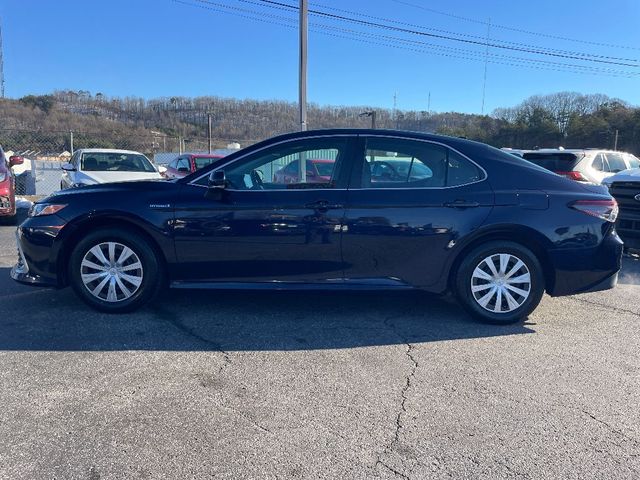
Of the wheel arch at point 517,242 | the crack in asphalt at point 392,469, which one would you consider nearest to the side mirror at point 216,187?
the wheel arch at point 517,242

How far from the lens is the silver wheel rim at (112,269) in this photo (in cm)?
455

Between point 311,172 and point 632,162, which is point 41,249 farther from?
point 632,162

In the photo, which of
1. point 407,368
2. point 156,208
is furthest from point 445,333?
point 156,208

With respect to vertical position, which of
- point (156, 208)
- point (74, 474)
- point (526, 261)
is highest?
point (156, 208)

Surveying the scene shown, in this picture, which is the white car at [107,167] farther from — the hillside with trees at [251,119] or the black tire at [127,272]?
the hillside with trees at [251,119]

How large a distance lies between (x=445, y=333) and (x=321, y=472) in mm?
2199

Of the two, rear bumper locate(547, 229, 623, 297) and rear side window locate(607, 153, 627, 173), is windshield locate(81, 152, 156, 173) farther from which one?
rear side window locate(607, 153, 627, 173)

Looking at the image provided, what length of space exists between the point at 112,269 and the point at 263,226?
141 cm

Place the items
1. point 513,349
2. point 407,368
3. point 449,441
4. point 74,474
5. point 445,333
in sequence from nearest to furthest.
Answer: point 74,474, point 449,441, point 407,368, point 513,349, point 445,333

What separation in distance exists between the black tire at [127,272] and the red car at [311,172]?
4.26 feet

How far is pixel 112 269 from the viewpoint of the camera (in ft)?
15.0

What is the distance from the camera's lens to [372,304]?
5129 mm

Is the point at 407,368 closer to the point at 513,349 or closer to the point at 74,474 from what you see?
the point at 513,349

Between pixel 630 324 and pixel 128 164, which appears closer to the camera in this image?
pixel 630 324
